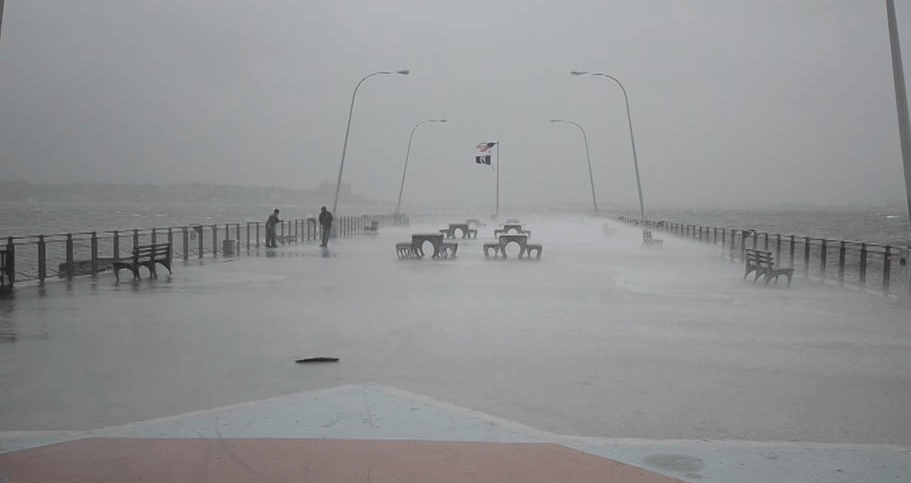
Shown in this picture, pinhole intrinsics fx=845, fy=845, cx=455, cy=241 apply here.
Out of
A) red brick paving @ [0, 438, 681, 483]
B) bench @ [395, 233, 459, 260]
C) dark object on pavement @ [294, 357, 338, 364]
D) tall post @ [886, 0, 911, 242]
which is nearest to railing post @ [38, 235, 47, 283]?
bench @ [395, 233, 459, 260]

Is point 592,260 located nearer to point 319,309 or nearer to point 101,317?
point 319,309

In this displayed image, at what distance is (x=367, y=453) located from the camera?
225 inches

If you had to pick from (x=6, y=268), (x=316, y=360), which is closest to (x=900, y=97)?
(x=316, y=360)

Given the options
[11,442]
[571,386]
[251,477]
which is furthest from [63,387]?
[571,386]

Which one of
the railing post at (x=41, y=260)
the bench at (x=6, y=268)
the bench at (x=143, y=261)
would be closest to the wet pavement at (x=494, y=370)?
the bench at (x=6, y=268)

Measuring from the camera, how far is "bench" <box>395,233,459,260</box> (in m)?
28.4

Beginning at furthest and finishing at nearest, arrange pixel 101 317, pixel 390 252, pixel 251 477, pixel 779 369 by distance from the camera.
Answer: pixel 390 252 < pixel 101 317 < pixel 779 369 < pixel 251 477

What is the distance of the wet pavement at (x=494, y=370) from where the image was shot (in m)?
6.22

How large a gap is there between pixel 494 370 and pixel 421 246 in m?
20.5

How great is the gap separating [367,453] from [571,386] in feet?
9.85

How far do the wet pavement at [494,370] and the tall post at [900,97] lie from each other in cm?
272

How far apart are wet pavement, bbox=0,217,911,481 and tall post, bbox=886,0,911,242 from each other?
8.92 ft

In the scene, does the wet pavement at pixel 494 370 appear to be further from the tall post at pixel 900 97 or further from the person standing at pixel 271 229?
the person standing at pixel 271 229

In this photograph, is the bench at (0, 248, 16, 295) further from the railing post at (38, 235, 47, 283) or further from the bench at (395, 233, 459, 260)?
the bench at (395, 233, 459, 260)
